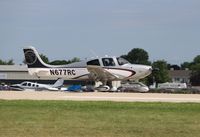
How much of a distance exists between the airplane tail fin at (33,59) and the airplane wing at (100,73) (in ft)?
18.7

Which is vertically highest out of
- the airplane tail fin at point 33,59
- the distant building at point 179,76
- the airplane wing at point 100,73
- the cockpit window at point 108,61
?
the distant building at point 179,76

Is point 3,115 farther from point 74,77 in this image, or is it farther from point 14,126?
point 74,77

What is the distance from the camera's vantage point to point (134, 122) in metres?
11.4

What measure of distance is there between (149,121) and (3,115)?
346 cm

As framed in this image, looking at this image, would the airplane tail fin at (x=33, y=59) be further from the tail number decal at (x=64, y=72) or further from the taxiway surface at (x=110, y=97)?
the taxiway surface at (x=110, y=97)

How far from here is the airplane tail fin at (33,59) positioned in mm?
45966

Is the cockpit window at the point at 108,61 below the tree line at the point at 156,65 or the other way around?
below

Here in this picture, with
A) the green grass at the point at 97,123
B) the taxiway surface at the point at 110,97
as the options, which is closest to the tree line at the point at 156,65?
the taxiway surface at the point at 110,97

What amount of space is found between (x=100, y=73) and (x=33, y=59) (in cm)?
837

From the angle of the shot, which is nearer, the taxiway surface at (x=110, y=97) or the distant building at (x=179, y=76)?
the taxiway surface at (x=110, y=97)

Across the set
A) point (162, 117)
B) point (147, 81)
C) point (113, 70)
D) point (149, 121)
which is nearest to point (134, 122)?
point (149, 121)

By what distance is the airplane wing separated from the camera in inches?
1576

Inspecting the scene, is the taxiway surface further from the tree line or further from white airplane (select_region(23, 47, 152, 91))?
the tree line

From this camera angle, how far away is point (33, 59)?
1837 inches
